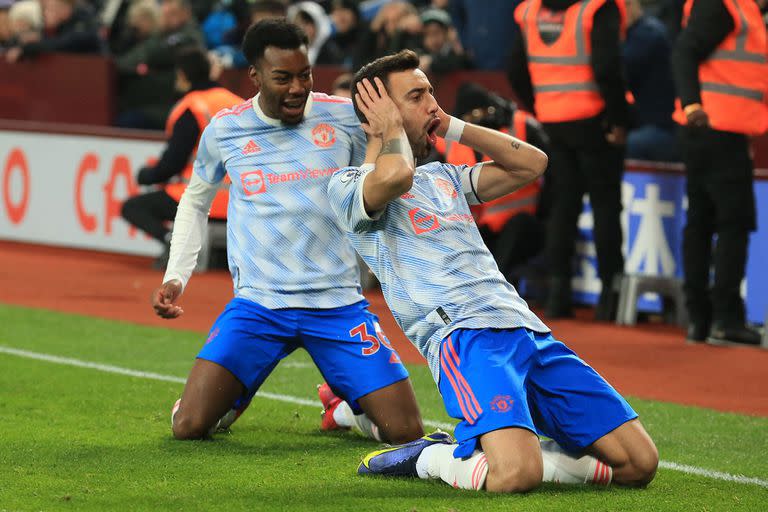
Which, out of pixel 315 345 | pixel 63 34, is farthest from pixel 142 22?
pixel 315 345

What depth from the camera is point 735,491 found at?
591 cm

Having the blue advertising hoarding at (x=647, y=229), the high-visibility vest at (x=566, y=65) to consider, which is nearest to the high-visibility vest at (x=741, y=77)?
the high-visibility vest at (x=566, y=65)

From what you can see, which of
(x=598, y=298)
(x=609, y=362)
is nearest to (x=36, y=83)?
(x=598, y=298)

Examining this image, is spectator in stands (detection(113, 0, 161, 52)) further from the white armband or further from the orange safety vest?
the white armband

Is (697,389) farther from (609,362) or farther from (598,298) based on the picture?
(598,298)

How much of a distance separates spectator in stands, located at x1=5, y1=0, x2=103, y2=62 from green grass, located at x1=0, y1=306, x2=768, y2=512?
9095 millimetres

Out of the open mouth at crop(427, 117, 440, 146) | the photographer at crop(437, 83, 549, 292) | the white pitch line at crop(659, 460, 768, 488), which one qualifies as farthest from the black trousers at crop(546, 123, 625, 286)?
the open mouth at crop(427, 117, 440, 146)

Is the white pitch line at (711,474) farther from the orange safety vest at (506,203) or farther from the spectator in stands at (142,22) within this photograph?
the spectator in stands at (142,22)

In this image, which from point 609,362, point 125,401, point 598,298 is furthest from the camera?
point 598,298

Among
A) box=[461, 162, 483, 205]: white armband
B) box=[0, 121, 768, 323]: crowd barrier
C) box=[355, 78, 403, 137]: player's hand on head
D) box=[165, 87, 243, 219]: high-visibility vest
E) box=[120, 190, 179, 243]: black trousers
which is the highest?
box=[355, 78, 403, 137]: player's hand on head

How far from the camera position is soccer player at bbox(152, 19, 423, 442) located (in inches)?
266

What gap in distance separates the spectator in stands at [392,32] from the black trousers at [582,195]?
3.48 meters

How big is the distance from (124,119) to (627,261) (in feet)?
22.8

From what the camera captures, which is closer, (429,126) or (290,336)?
(429,126)
